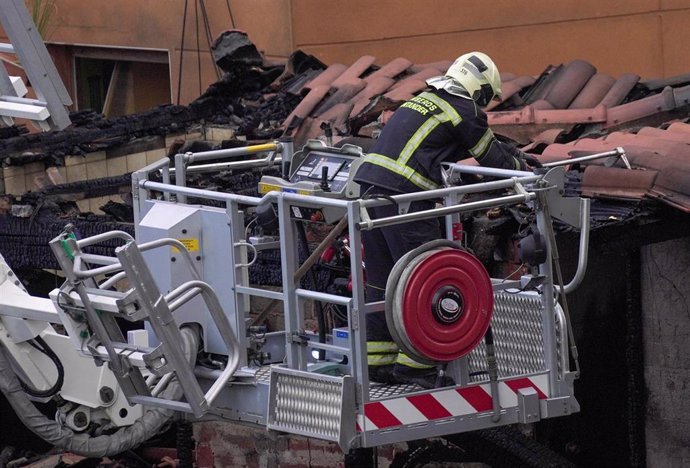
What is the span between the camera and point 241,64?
12.5m

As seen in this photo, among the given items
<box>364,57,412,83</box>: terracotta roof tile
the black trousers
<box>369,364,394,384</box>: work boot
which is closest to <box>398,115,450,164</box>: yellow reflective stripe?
the black trousers

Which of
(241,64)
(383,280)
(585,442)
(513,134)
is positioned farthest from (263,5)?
(383,280)

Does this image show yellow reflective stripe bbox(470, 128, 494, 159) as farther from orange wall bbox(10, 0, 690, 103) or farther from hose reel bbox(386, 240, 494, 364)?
orange wall bbox(10, 0, 690, 103)

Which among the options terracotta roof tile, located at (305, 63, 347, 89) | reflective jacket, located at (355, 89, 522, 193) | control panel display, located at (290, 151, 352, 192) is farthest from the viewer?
terracotta roof tile, located at (305, 63, 347, 89)

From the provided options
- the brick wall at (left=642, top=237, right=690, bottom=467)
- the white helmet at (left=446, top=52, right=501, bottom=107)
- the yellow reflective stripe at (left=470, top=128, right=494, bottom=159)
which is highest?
the white helmet at (left=446, top=52, right=501, bottom=107)

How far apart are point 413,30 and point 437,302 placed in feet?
39.6

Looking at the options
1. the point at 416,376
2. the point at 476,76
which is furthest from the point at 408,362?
the point at 476,76

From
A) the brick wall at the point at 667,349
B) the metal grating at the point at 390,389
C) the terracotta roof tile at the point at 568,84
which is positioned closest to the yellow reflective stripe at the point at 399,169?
the metal grating at the point at 390,389

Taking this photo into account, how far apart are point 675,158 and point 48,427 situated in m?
4.01

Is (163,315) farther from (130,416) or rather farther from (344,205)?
(130,416)

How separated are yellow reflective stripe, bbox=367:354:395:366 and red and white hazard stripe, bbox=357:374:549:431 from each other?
53cm

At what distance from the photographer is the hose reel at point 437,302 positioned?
19.4 ft

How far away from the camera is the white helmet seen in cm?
684

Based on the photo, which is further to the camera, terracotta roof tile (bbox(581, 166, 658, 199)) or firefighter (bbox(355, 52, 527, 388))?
terracotta roof tile (bbox(581, 166, 658, 199))
